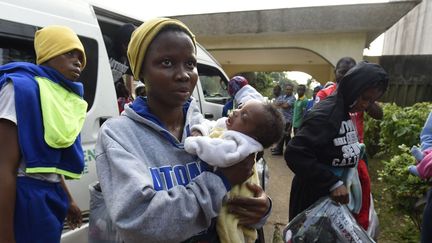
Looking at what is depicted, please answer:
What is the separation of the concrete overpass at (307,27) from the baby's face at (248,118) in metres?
8.00

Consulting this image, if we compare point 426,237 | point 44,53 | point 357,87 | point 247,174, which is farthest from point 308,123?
point 44,53

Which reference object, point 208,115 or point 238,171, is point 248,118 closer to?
point 238,171

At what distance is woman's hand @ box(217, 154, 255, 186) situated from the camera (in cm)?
104

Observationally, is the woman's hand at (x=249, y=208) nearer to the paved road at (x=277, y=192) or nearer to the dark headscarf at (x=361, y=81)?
the dark headscarf at (x=361, y=81)

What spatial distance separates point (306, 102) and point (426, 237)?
5.41 meters

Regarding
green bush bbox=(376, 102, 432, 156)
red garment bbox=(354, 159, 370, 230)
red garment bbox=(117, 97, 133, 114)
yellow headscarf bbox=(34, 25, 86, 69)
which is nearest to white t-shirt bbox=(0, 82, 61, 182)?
yellow headscarf bbox=(34, 25, 86, 69)

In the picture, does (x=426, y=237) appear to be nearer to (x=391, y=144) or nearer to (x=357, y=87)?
(x=357, y=87)

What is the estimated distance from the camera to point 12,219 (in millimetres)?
1346

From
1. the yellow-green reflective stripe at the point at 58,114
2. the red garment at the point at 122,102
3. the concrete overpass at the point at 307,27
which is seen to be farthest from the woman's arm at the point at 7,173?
the concrete overpass at the point at 307,27

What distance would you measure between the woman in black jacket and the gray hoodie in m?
1.28

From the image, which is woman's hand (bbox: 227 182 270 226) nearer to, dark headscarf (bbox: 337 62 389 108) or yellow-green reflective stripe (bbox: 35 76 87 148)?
yellow-green reflective stripe (bbox: 35 76 87 148)

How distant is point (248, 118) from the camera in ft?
3.87

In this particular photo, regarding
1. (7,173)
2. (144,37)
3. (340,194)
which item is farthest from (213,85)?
(144,37)

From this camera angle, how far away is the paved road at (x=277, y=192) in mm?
3974
